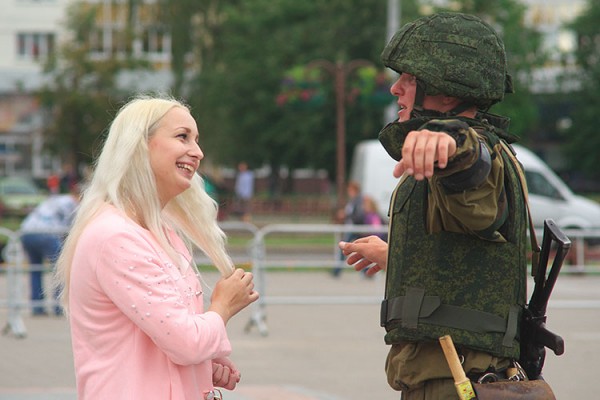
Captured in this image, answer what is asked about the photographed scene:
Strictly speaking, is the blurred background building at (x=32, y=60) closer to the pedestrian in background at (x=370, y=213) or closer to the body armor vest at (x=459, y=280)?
the pedestrian in background at (x=370, y=213)

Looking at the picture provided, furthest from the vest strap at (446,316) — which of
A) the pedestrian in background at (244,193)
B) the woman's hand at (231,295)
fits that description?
the pedestrian in background at (244,193)

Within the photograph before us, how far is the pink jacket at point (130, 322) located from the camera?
3.28m

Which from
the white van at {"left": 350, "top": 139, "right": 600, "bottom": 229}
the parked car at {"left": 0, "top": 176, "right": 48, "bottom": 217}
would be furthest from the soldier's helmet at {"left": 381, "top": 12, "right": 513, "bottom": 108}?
the parked car at {"left": 0, "top": 176, "right": 48, "bottom": 217}

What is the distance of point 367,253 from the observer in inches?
145

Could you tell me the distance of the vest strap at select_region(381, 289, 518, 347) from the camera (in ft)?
10.6

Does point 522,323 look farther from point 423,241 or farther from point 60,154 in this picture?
point 60,154

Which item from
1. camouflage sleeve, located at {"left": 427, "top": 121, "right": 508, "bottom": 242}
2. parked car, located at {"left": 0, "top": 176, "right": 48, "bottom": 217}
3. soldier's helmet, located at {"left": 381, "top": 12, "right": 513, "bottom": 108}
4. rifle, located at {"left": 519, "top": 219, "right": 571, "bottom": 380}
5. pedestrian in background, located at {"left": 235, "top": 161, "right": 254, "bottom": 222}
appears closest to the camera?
camouflage sleeve, located at {"left": 427, "top": 121, "right": 508, "bottom": 242}

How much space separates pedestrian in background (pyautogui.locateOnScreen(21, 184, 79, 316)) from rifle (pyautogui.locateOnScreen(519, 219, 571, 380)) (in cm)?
962

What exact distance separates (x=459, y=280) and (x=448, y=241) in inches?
4.3

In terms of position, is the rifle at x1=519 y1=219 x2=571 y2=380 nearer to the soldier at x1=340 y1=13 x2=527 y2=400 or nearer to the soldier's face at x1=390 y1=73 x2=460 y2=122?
the soldier at x1=340 y1=13 x2=527 y2=400

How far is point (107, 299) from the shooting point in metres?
3.34

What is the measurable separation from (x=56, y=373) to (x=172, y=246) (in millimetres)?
6315

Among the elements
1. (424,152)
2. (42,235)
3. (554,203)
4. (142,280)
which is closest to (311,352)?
(42,235)

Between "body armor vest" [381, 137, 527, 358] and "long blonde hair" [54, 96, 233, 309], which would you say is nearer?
"body armor vest" [381, 137, 527, 358]
